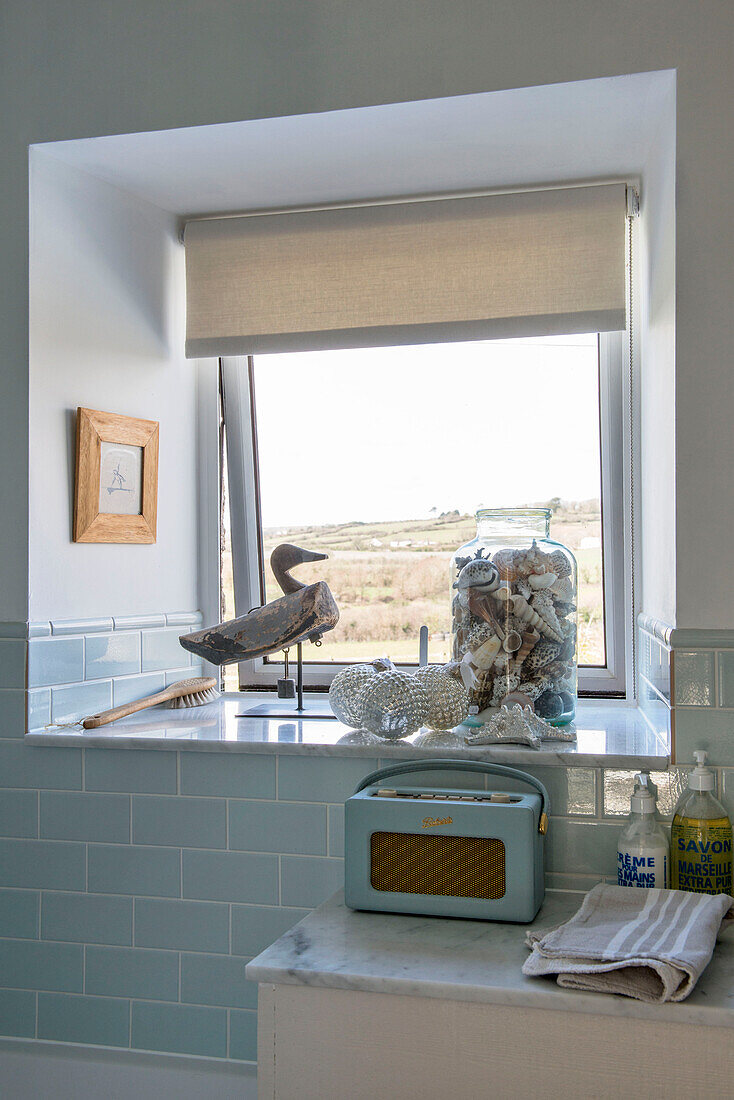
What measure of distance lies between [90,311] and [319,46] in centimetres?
72

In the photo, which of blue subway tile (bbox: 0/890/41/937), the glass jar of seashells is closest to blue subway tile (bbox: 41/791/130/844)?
blue subway tile (bbox: 0/890/41/937)

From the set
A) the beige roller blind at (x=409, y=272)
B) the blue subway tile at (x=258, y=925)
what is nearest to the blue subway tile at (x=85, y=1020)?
the blue subway tile at (x=258, y=925)

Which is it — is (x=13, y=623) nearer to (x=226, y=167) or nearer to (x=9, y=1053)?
(x=9, y=1053)

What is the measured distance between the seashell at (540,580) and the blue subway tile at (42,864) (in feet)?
3.36

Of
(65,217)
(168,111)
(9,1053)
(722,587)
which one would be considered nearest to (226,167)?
(168,111)

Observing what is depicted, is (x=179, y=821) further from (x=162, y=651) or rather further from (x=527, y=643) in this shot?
(x=527, y=643)

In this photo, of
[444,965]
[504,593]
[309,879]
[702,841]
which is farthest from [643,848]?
[309,879]

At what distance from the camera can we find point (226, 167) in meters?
2.06

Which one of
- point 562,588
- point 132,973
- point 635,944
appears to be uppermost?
point 562,588

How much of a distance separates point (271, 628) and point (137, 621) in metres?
0.36

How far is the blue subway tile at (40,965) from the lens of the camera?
6.38 ft

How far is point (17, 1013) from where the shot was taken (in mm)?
1967

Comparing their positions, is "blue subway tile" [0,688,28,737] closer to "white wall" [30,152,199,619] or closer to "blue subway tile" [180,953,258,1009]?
"white wall" [30,152,199,619]

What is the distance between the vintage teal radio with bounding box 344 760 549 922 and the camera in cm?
147
